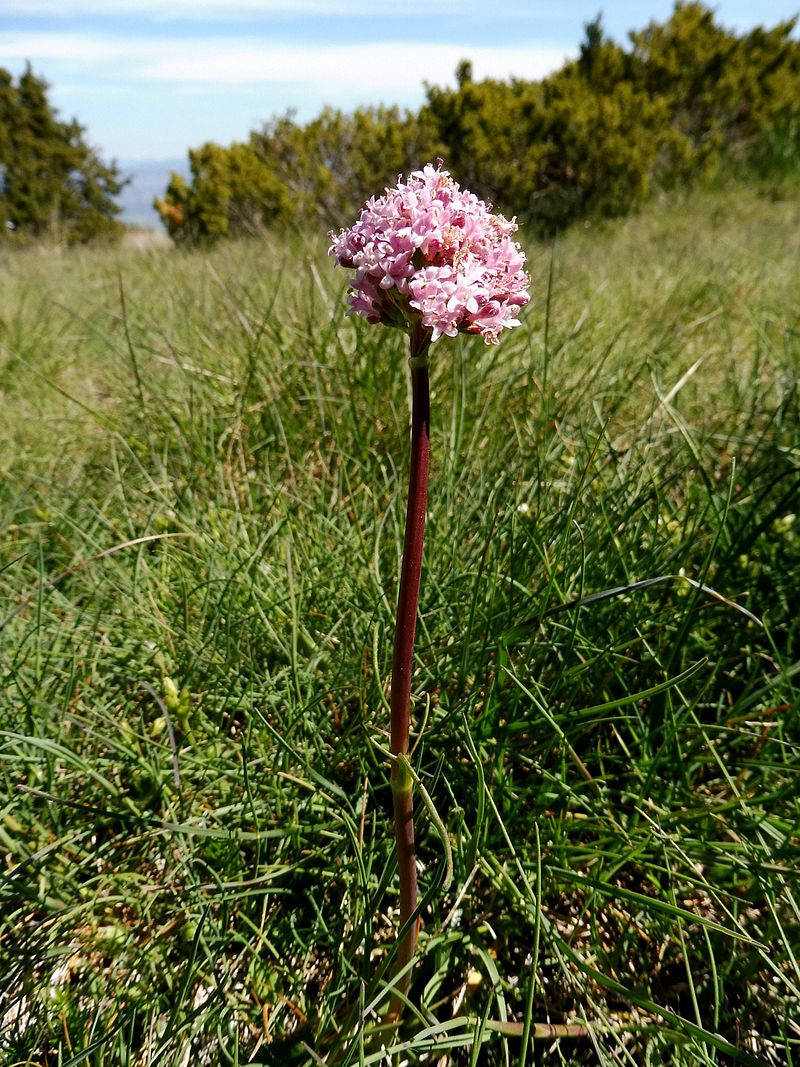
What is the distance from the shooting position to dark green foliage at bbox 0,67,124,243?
24188mm

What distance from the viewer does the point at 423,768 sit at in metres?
1.62

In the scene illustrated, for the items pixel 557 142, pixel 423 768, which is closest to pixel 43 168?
pixel 557 142

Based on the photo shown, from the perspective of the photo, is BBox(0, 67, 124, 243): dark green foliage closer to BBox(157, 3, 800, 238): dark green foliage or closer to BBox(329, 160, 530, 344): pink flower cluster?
BBox(157, 3, 800, 238): dark green foliage

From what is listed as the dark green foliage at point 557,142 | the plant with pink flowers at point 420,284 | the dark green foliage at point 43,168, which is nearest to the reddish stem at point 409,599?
the plant with pink flowers at point 420,284

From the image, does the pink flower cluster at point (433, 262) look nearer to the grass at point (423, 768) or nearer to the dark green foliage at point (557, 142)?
the grass at point (423, 768)

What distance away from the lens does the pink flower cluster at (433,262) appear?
3.30 feet

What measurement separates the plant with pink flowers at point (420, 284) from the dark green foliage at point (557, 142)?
347 inches

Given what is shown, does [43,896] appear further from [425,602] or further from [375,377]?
[375,377]

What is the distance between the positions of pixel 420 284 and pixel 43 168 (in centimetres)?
2968

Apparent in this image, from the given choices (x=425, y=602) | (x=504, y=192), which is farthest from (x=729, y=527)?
(x=504, y=192)

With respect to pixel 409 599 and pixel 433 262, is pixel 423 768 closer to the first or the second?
pixel 409 599

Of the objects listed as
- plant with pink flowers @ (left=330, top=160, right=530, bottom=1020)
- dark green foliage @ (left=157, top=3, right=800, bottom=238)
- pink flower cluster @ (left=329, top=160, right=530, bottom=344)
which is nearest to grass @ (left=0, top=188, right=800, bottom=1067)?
plant with pink flowers @ (left=330, top=160, right=530, bottom=1020)

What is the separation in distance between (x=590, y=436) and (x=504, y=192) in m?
10.2

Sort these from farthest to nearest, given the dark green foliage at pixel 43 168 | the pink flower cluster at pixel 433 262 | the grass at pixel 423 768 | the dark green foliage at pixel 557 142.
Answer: the dark green foliage at pixel 43 168 < the dark green foliage at pixel 557 142 < the grass at pixel 423 768 < the pink flower cluster at pixel 433 262
